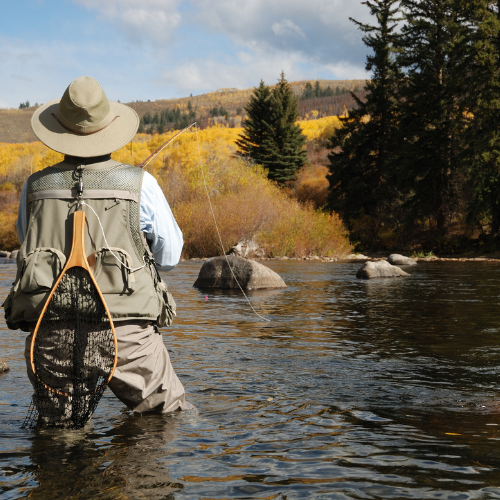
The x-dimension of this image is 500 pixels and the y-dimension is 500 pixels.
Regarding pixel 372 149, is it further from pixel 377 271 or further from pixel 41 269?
pixel 41 269

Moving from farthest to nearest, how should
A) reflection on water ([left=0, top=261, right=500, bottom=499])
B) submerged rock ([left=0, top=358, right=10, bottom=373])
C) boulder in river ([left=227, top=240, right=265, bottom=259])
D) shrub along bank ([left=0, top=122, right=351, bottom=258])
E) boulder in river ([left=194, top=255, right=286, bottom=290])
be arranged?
shrub along bank ([left=0, top=122, right=351, bottom=258])
boulder in river ([left=227, top=240, right=265, bottom=259])
boulder in river ([left=194, top=255, right=286, bottom=290])
submerged rock ([left=0, top=358, right=10, bottom=373])
reflection on water ([left=0, top=261, right=500, bottom=499])

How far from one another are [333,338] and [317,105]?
153691mm

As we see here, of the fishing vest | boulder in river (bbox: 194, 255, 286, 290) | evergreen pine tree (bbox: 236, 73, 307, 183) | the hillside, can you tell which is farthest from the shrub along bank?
the hillside

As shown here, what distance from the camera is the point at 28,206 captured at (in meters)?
3.53

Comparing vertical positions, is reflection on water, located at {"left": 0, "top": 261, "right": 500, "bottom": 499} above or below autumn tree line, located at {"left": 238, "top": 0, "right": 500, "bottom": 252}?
below

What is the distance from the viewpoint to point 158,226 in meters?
3.63

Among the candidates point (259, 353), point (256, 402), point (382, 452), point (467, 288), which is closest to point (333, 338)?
point (259, 353)

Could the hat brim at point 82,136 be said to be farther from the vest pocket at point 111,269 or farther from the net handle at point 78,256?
the vest pocket at point 111,269

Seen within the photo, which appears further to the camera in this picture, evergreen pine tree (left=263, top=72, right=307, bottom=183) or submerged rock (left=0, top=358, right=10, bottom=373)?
evergreen pine tree (left=263, top=72, right=307, bottom=183)

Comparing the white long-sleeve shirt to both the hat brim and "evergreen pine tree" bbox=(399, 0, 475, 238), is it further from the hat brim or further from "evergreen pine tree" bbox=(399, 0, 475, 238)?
"evergreen pine tree" bbox=(399, 0, 475, 238)

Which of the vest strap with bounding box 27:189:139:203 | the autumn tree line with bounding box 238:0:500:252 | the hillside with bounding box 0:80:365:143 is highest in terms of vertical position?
the hillside with bounding box 0:80:365:143

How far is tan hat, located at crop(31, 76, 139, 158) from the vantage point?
353 cm

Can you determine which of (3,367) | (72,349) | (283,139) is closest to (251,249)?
(283,139)

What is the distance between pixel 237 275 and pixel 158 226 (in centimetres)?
1268
